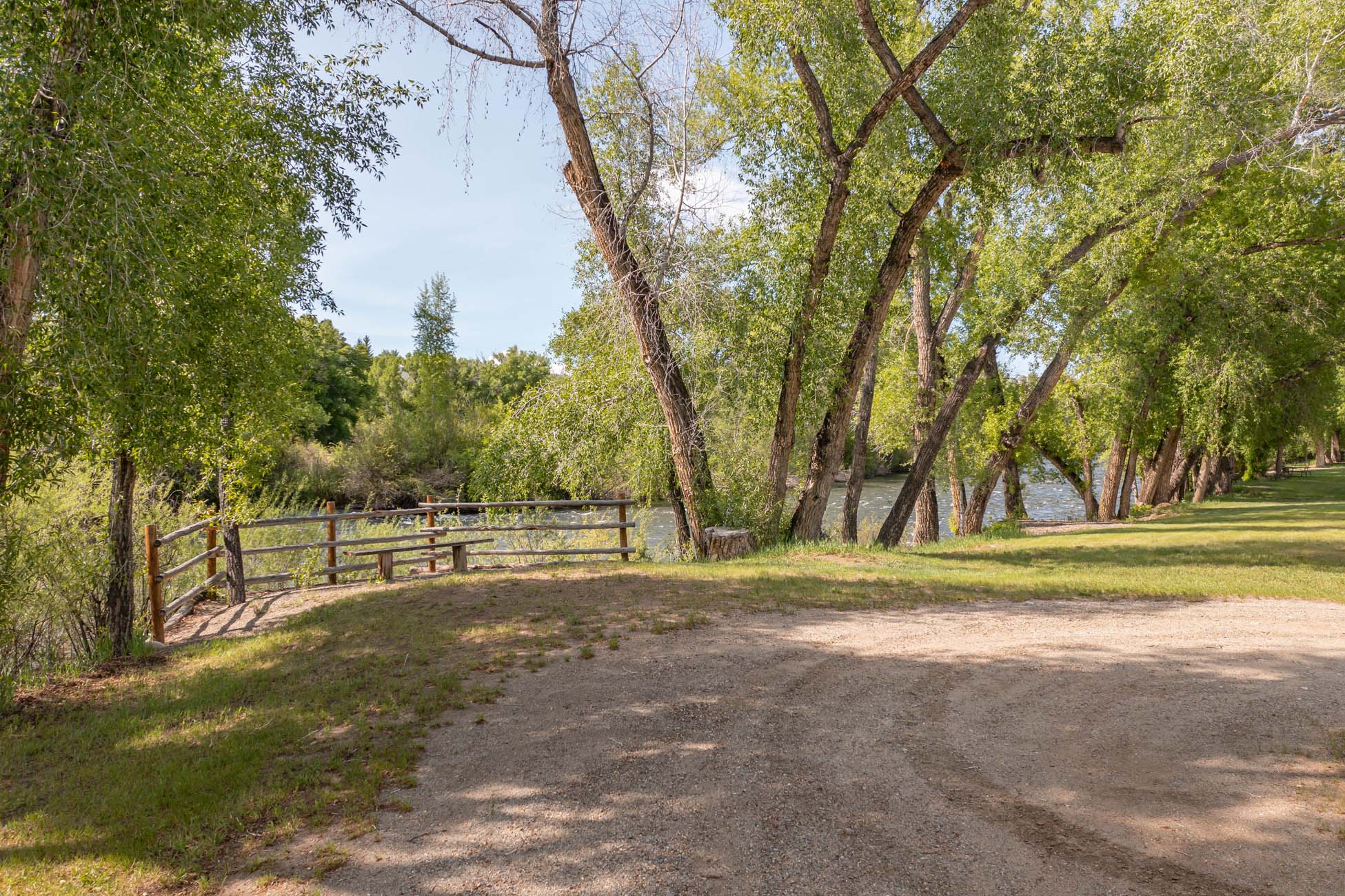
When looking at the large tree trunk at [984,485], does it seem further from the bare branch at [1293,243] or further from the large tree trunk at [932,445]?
the bare branch at [1293,243]

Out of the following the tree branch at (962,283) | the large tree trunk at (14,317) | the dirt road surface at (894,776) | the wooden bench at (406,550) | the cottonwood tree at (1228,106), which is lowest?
the dirt road surface at (894,776)

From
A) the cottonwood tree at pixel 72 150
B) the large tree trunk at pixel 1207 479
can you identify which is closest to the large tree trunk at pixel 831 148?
the cottonwood tree at pixel 72 150

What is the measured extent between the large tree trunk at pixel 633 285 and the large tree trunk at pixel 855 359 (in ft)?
6.01

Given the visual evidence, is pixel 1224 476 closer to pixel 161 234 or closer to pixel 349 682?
pixel 349 682

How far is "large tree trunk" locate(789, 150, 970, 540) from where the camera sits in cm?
1223

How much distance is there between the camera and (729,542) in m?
12.2

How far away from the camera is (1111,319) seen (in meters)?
18.7

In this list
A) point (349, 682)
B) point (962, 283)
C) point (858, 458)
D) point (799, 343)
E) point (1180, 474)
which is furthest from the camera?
point (1180, 474)

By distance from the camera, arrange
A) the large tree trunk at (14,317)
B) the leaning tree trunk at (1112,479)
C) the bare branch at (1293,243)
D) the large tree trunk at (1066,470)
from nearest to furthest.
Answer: the large tree trunk at (14,317), the bare branch at (1293,243), the leaning tree trunk at (1112,479), the large tree trunk at (1066,470)

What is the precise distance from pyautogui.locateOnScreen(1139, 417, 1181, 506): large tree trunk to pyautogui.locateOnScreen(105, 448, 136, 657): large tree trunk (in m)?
25.8

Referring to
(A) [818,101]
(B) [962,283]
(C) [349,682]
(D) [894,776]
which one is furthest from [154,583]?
(B) [962,283]

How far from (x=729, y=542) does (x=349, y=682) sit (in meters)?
7.06

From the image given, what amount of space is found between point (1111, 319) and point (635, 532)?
12.7 meters

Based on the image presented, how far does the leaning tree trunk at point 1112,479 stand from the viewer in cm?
2241
